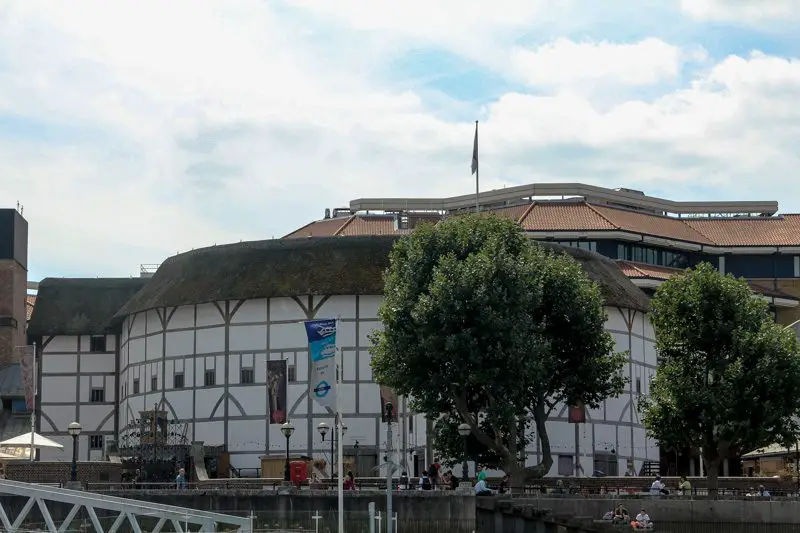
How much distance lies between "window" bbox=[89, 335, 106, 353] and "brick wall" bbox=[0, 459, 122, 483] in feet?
65.2

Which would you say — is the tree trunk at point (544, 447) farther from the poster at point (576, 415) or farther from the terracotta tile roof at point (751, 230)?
the terracotta tile roof at point (751, 230)

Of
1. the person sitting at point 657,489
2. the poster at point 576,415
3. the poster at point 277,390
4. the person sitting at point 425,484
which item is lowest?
the person sitting at point 657,489

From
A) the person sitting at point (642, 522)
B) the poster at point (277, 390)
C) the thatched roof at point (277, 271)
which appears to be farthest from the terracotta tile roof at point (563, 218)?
the person sitting at point (642, 522)

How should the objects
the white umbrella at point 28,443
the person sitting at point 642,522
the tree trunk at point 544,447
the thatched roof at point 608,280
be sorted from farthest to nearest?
the thatched roof at point 608,280 < the white umbrella at point 28,443 < the tree trunk at point 544,447 < the person sitting at point 642,522

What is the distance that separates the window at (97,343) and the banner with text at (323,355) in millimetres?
39269

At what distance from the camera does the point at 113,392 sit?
91.6 metres

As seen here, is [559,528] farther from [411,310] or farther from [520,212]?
[520,212]

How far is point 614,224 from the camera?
108 m

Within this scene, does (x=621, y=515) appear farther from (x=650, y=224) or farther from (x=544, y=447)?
(x=650, y=224)

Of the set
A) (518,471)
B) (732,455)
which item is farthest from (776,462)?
(518,471)

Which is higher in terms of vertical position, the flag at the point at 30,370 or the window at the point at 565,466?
the flag at the point at 30,370

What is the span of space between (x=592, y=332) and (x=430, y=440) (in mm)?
11029

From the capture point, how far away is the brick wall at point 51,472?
2692 inches

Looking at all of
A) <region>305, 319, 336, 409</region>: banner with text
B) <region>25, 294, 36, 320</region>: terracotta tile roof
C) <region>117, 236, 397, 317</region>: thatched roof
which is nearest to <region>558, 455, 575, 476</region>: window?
<region>117, 236, 397, 317</region>: thatched roof
